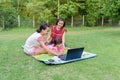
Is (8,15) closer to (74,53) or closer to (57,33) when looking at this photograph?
(57,33)

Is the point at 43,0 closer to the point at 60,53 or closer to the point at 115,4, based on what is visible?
the point at 115,4

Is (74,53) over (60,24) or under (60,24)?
under

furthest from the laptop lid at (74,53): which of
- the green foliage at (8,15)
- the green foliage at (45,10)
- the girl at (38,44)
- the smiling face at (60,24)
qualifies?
the green foliage at (8,15)

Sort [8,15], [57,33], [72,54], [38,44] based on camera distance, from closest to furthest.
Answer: [72,54], [38,44], [57,33], [8,15]

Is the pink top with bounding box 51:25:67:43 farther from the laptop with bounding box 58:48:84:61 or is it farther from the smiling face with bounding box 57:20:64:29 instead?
the laptop with bounding box 58:48:84:61

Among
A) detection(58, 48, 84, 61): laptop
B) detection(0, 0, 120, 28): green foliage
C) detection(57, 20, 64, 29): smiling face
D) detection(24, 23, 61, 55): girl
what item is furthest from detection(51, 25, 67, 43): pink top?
detection(0, 0, 120, 28): green foliage

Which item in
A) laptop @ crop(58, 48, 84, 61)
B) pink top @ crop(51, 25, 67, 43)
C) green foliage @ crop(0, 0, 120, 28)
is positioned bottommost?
laptop @ crop(58, 48, 84, 61)

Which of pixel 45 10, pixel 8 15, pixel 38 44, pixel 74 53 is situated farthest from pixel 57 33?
pixel 45 10

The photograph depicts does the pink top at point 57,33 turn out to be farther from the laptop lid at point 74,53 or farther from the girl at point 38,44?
the laptop lid at point 74,53

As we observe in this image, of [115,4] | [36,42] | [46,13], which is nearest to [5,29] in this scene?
[46,13]

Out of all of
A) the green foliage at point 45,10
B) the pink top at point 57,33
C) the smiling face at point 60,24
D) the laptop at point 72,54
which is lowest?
the laptop at point 72,54

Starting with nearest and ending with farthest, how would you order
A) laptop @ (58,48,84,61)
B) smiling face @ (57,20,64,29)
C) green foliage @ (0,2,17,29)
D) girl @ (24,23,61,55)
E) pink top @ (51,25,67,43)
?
laptop @ (58,48,84,61)
girl @ (24,23,61,55)
smiling face @ (57,20,64,29)
pink top @ (51,25,67,43)
green foliage @ (0,2,17,29)

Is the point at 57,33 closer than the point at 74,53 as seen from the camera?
No

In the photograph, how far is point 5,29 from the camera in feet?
55.6
